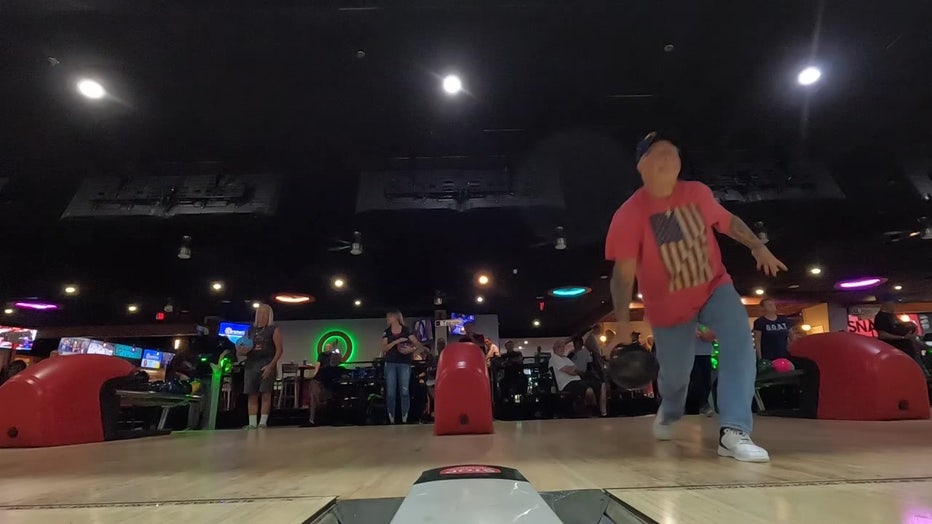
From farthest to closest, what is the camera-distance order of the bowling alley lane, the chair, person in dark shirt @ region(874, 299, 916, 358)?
the chair < person in dark shirt @ region(874, 299, 916, 358) < the bowling alley lane

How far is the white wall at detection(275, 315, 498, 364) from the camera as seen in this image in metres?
15.0

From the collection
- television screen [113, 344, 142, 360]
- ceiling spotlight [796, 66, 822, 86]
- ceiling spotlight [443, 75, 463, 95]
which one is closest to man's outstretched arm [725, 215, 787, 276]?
ceiling spotlight [443, 75, 463, 95]

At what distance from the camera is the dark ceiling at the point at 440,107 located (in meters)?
3.90

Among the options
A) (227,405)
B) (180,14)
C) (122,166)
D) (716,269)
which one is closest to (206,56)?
(180,14)

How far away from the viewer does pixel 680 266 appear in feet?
6.91

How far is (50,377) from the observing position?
13.3 ft

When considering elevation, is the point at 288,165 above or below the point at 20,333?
above

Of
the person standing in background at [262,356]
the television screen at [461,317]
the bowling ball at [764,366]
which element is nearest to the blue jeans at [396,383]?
the person standing in background at [262,356]

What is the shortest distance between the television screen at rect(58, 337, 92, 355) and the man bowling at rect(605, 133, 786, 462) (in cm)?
1693

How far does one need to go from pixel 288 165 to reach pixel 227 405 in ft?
15.7

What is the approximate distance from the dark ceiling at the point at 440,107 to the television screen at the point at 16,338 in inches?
364

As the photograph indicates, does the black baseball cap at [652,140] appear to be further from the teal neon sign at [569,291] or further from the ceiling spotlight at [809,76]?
the teal neon sign at [569,291]

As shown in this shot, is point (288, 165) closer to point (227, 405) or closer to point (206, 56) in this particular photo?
point (206, 56)

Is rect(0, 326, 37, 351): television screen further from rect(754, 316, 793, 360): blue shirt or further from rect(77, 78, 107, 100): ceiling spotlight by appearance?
rect(754, 316, 793, 360): blue shirt
